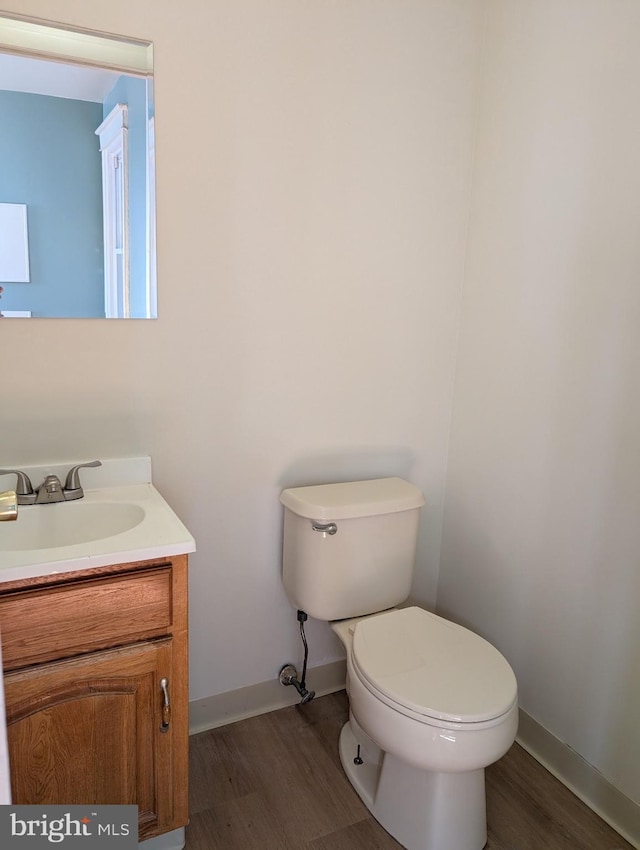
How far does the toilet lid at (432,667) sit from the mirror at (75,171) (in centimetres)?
110

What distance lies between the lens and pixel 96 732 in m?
1.32

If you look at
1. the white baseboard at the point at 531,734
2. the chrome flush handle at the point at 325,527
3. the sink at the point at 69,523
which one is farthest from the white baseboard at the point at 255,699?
the sink at the point at 69,523

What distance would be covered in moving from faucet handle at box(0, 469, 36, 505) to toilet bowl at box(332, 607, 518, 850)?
91cm

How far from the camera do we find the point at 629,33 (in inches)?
61.0

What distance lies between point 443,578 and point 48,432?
146 cm

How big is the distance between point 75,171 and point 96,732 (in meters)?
1.29

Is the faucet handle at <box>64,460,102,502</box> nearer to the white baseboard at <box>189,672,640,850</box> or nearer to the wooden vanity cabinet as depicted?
the wooden vanity cabinet

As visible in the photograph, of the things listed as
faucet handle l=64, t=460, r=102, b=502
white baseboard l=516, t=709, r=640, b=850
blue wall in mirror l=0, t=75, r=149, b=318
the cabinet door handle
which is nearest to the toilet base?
white baseboard l=516, t=709, r=640, b=850

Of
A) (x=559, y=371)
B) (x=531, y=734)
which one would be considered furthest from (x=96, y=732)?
(x=559, y=371)

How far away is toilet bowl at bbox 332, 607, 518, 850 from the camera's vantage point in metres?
1.41

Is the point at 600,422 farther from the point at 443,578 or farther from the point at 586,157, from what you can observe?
the point at 443,578

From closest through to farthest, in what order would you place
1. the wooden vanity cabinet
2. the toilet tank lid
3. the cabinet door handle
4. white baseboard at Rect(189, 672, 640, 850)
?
1. the wooden vanity cabinet
2. the cabinet door handle
3. white baseboard at Rect(189, 672, 640, 850)
4. the toilet tank lid

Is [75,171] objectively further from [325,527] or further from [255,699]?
[255,699]

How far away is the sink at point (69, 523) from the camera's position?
1458 millimetres
